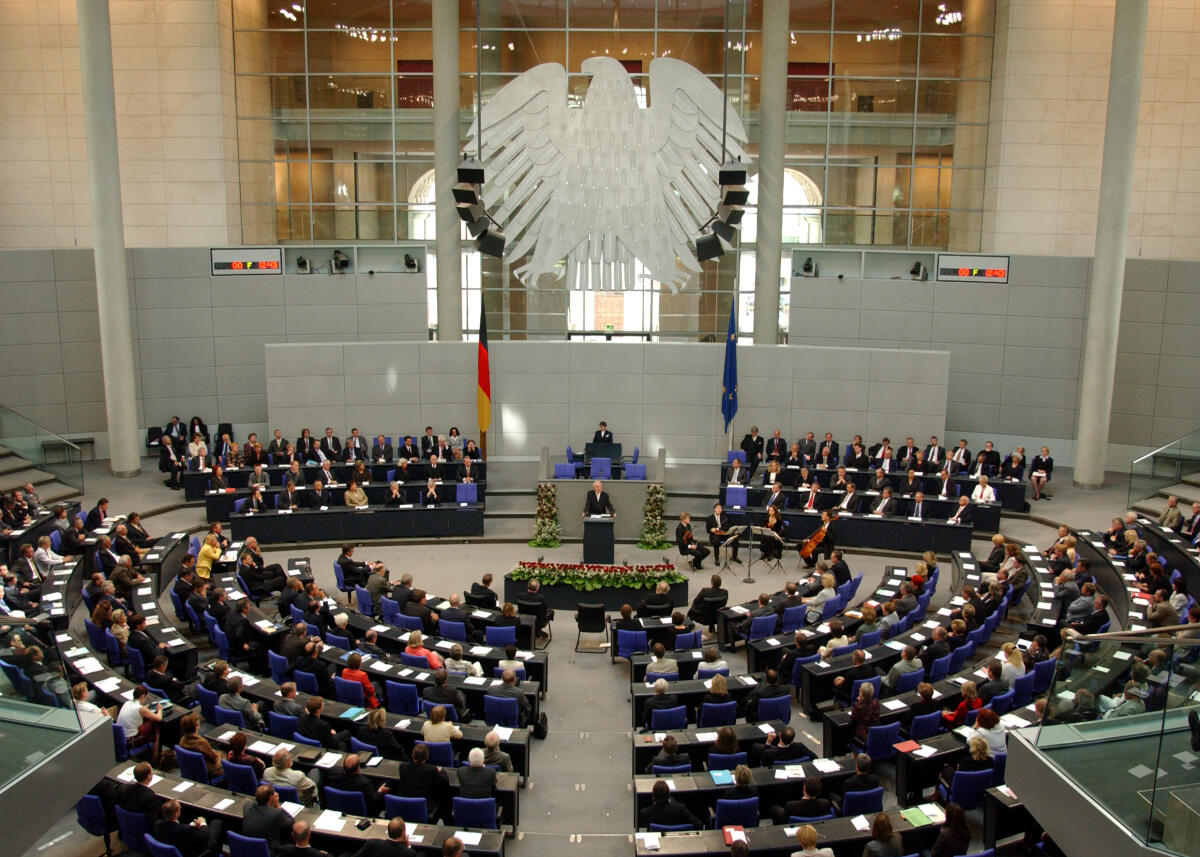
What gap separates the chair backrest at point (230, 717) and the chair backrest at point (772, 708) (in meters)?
5.31

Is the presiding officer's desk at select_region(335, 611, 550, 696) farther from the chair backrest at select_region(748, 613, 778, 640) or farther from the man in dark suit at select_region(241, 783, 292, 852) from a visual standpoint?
the man in dark suit at select_region(241, 783, 292, 852)

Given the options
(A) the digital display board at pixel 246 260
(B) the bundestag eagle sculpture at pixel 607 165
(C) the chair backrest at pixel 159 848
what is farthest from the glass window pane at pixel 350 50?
(C) the chair backrest at pixel 159 848

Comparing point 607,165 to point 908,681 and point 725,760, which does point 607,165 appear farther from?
point 725,760

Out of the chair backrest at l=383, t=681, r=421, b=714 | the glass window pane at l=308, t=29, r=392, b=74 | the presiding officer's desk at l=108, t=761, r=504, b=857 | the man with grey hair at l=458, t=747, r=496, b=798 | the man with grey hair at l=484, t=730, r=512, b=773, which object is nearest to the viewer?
the presiding officer's desk at l=108, t=761, r=504, b=857

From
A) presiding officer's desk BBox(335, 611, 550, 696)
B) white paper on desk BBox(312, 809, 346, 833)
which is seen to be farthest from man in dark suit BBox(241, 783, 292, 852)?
presiding officer's desk BBox(335, 611, 550, 696)

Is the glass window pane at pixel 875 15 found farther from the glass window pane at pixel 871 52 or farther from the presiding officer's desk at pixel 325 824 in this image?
the presiding officer's desk at pixel 325 824

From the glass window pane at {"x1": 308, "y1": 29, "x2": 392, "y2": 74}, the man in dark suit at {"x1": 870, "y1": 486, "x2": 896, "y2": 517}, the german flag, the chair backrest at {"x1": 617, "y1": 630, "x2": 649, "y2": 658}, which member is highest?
the glass window pane at {"x1": 308, "y1": 29, "x2": 392, "y2": 74}

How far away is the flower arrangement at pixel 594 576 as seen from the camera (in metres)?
14.7

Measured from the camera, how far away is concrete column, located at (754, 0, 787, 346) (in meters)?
22.1

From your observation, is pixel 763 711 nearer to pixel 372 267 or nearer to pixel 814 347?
pixel 814 347

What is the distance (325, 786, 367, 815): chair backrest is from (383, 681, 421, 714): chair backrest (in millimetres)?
2135

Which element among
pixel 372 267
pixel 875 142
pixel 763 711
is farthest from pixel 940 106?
pixel 763 711

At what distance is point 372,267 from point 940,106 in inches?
574

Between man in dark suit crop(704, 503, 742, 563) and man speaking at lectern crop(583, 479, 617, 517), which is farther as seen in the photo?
man speaking at lectern crop(583, 479, 617, 517)
